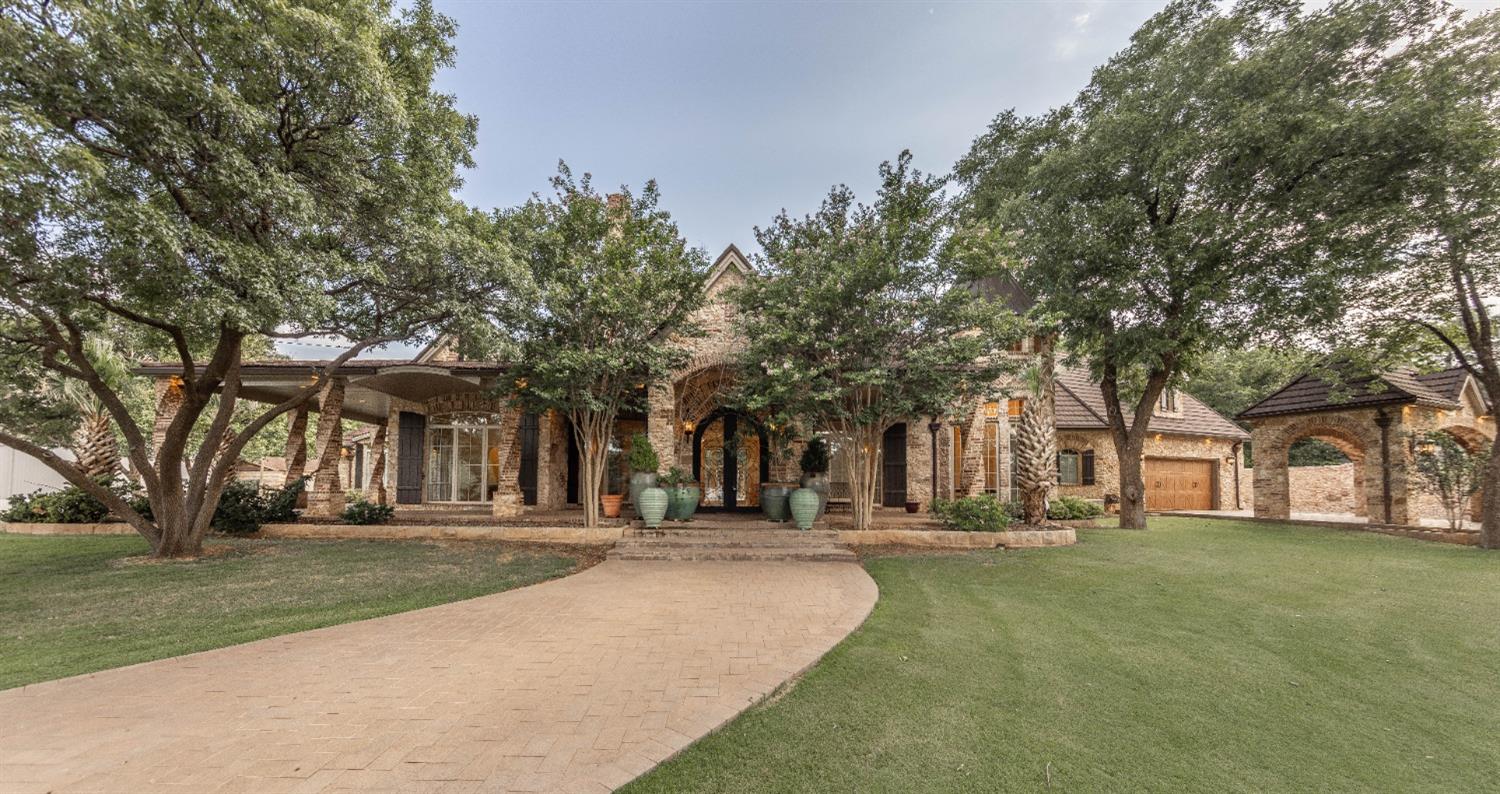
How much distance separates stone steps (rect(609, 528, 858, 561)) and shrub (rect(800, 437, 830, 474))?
2378 millimetres

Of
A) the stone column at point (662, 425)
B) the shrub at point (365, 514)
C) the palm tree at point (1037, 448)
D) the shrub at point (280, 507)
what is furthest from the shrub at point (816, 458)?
the shrub at point (280, 507)

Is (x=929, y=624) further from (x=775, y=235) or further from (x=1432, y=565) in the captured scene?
(x=1432, y=565)

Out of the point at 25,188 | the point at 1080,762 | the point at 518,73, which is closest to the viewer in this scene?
the point at 1080,762

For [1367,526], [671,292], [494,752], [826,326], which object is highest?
[671,292]

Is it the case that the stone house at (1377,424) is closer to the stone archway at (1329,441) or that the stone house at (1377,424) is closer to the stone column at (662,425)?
the stone archway at (1329,441)

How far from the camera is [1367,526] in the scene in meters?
13.1

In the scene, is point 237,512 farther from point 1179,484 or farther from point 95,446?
point 1179,484

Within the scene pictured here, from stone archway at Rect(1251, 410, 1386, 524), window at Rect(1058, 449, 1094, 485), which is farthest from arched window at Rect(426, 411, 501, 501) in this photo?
stone archway at Rect(1251, 410, 1386, 524)

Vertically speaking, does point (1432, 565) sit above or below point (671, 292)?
below

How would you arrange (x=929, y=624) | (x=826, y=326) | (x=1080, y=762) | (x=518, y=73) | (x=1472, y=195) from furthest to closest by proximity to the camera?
(x=518, y=73) → (x=826, y=326) → (x=1472, y=195) → (x=929, y=624) → (x=1080, y=762)

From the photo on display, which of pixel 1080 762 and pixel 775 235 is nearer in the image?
pixel 1080 762

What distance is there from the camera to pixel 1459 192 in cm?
909

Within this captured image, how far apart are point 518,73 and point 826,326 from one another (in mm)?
9641

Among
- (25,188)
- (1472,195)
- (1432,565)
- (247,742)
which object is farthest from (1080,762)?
(1472,195)
